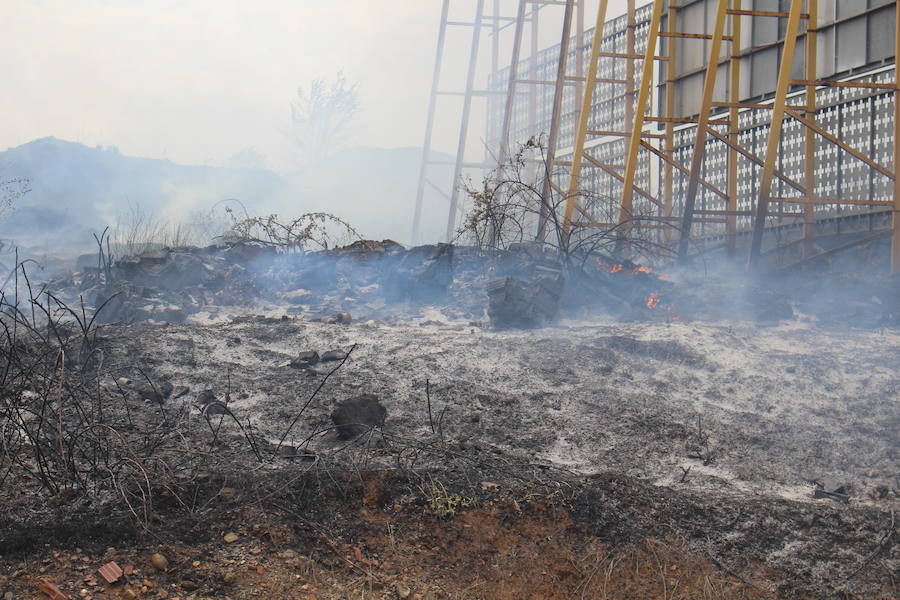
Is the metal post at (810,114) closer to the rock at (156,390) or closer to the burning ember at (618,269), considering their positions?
the burning ember at (618,269)

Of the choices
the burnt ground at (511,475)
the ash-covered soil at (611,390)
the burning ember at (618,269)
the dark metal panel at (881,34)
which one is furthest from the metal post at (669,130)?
the burnt ground at (511,475)

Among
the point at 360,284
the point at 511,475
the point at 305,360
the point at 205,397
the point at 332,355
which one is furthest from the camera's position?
the point at 360,284

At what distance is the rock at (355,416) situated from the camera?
4.18m

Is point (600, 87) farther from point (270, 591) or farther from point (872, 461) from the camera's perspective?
point (270, 591)

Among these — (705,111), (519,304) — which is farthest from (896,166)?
(519,304)

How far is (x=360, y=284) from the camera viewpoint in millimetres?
9453

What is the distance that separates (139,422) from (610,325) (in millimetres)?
4607

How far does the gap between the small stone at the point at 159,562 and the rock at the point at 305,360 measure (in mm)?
2981

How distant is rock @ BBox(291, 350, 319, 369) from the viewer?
227 inches

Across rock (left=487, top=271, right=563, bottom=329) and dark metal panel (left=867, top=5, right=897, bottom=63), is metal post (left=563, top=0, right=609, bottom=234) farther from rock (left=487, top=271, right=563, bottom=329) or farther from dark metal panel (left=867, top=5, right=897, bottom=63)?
dark metal panel (left=867, top=5, right=897, bottom=63)

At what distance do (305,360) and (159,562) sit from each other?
3.07m

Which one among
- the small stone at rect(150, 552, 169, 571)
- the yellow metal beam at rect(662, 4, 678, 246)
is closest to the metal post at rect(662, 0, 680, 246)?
the yellow metal beam at rect(662, 4, 678, 246)

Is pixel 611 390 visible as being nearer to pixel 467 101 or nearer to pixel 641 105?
pixel 641 105

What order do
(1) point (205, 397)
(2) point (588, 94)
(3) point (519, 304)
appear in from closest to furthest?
(1) point (205, 397) < (3) point (519, 304) < (2) point (588, 94)
